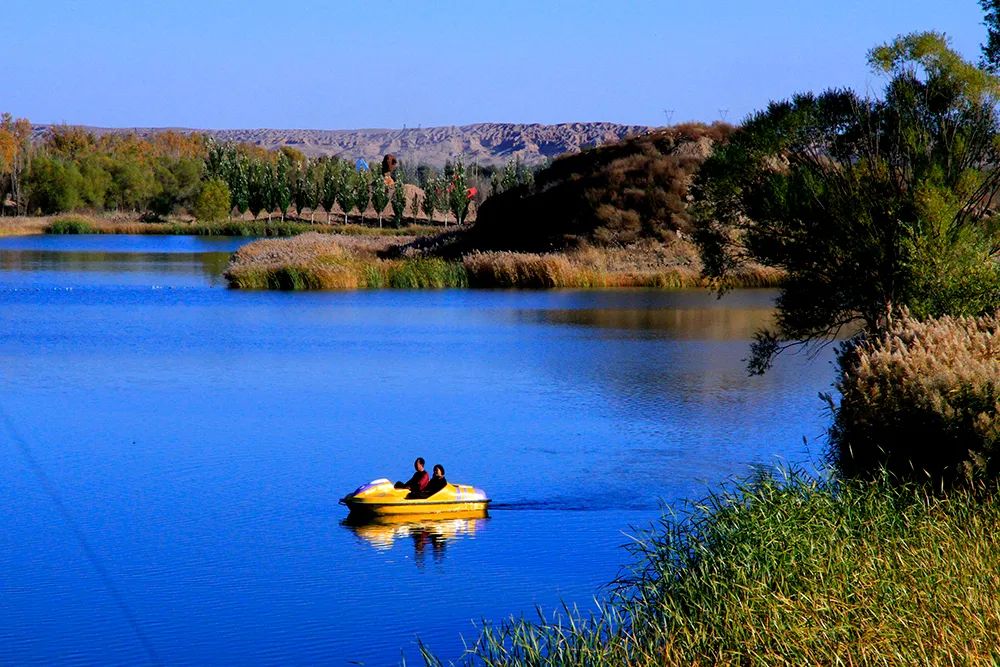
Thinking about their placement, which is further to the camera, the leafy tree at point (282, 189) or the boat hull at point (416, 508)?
the leafy tree at point (282, 189)

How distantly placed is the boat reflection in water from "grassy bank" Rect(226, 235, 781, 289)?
34270 mm

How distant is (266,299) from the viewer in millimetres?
43438

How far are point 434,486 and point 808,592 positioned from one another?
6.01 meters

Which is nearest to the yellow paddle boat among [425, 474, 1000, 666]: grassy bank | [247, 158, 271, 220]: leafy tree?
[425, 474, 1000, 666]: grassy bank

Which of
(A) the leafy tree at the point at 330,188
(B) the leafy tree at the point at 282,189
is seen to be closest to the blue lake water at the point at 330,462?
(B) the leafy tree at the point at 282,189

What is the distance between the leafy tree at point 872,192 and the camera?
1681 cm

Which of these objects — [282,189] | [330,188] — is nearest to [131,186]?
[282,189]

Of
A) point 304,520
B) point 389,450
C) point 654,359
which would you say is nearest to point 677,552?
point 304,520

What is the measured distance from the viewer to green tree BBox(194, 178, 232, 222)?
387 feet

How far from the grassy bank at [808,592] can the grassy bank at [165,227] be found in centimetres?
9264

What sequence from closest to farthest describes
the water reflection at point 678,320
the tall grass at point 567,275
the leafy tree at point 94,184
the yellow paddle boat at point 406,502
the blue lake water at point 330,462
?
the blue lake water at point 330,462 → the yellow paddle boat at point 406,502 → the water reflection at point 678,320 → the tall grass at point 567,275 → the leafy tree at point 94,184

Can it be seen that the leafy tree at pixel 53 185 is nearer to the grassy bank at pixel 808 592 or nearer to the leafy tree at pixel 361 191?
the leafy tree at pixel 361 191

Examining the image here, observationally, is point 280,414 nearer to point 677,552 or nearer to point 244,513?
point 244,513

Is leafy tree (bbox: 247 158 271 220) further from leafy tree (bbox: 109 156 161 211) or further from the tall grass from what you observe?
the tall grass
